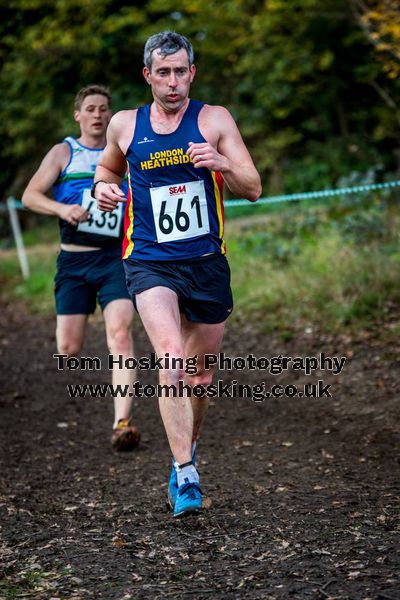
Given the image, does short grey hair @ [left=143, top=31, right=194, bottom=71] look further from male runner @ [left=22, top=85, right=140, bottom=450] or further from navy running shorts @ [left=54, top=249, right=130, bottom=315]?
navy running shorts @ [left=54, top=249, right=130, bottom=315]

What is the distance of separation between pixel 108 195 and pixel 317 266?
5.17 m

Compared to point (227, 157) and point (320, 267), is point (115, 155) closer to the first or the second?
point (227, 157)

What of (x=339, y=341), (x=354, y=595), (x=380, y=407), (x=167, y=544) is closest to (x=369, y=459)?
(x=380, y=407)

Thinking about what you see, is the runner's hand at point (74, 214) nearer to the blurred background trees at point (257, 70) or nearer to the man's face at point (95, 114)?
the man's face at point (95, 114)

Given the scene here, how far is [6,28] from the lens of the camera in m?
11.5

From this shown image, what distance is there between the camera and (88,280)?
5.74m

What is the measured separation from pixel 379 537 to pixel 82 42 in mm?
17010

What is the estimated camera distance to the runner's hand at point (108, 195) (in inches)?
162

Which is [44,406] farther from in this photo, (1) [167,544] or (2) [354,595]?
(2) [354,595]

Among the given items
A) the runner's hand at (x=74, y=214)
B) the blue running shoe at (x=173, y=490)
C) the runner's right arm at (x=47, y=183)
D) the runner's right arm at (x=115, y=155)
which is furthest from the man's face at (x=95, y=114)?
the blue running shoe at (x=173, y=490)

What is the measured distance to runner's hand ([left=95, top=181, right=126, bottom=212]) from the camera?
13.5 feet

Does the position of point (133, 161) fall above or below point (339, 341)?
above

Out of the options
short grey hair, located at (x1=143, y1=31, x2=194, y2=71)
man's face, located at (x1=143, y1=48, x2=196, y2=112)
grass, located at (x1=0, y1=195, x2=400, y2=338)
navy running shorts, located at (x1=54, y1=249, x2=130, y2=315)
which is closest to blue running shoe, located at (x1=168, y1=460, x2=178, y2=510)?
man's face, located at (x1=143, y1=48, x2=196, y2=112)

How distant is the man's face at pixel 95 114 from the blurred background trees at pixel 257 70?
9.36m
